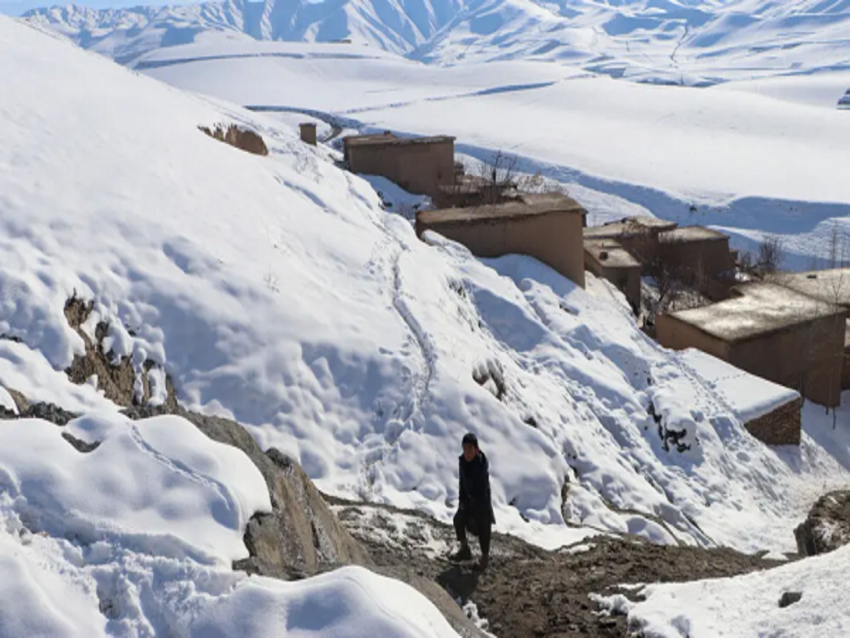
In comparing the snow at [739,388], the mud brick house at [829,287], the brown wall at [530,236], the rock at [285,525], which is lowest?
the mud brick house at [829,287]

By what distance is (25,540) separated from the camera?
3.95m

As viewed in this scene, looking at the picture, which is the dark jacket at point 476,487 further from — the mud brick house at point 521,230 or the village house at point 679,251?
the village house at point 679,251

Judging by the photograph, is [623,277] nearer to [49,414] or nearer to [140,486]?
[49,414]

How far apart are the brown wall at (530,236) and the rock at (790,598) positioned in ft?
35.6

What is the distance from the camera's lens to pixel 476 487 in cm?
650

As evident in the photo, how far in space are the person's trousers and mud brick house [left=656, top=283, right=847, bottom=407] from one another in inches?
431

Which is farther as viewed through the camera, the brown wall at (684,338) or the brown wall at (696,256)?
the brown wall at (696,256)

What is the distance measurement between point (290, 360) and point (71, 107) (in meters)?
6.55

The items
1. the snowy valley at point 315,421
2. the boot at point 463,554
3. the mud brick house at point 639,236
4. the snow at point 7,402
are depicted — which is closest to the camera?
the snowy valley at point 315,421

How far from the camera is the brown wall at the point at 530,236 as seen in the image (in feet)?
52.9

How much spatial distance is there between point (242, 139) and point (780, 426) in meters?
11.3

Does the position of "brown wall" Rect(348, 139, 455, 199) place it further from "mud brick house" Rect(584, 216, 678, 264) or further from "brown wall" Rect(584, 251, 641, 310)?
"brown wall" Rect(584, 251, 641, 310)

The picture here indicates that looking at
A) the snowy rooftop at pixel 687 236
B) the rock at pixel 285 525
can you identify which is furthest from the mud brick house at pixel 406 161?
the rock at pixel 285 525

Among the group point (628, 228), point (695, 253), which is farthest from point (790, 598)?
point (628, 228)
